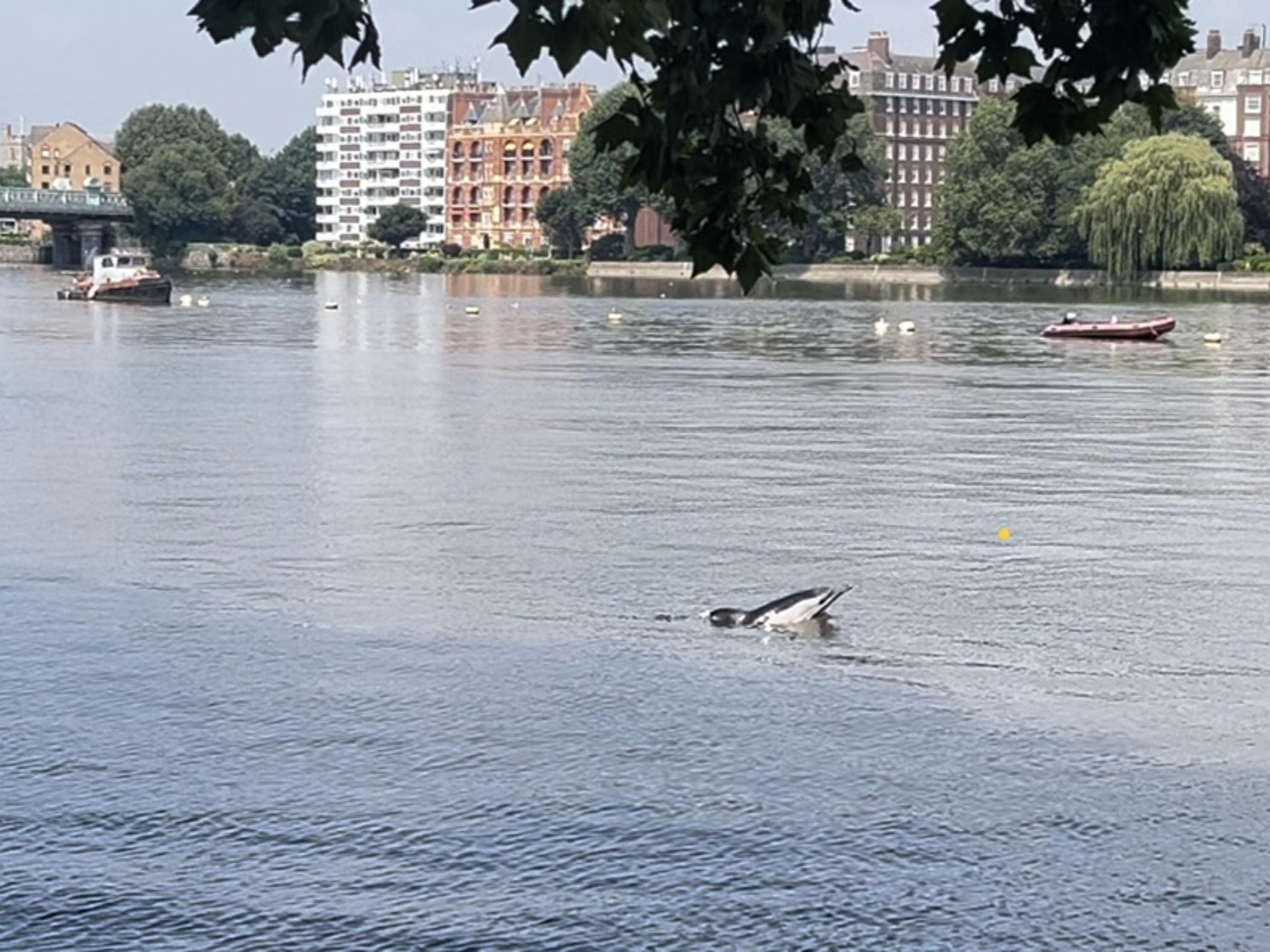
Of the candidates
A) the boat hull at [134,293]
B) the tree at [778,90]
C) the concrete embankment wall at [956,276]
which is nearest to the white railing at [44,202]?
the concrete embankment wall at [956,276]

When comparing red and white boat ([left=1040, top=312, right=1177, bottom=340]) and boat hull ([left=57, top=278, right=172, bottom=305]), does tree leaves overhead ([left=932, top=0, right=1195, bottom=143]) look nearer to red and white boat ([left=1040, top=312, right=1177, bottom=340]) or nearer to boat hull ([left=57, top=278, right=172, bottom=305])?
red and white boat ([left=1040, top=312, right=1177, bottom=340])

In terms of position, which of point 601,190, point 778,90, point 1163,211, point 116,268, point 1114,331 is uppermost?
point 601,190

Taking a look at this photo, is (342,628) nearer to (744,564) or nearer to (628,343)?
(744,564)

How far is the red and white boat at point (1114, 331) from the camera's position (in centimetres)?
7625

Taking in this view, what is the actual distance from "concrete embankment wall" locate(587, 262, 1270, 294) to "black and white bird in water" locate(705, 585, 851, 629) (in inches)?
3829

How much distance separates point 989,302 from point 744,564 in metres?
91.9

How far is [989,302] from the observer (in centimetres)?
11581

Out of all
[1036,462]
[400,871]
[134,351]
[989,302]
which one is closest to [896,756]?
[400,871]

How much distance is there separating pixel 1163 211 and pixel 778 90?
4676 inches

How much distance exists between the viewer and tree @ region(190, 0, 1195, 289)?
32.1 feet

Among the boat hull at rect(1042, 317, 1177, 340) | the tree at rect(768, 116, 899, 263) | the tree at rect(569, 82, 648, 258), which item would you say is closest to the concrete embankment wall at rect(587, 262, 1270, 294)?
the tree at rect(768, 116, 899, 263)

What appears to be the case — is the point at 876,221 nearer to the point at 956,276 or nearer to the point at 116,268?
the point at 956,276

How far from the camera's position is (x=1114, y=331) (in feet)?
250

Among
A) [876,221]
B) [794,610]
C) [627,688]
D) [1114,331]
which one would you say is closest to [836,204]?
[876,221]
